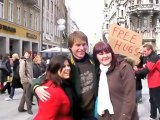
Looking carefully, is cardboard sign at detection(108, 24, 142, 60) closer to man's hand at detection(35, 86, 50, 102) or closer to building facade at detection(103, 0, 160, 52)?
man's hand at detection(35, 86, 50, 102)

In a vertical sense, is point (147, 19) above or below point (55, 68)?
above

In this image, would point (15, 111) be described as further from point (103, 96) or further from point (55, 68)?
point (55, 68)

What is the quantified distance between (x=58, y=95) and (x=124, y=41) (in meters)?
2.58

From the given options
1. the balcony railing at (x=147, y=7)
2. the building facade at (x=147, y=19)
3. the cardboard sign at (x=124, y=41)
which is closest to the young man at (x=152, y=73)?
the cardboard sign at (x=124, y=41)

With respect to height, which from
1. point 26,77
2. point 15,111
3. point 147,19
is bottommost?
point 15,111

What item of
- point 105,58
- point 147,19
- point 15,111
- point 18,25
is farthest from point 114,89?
point 147,19

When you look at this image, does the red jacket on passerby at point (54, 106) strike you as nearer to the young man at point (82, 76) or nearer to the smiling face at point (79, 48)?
the young man at point (82, 76)

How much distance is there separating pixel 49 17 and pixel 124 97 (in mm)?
44041

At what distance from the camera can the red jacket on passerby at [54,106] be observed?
289 centimetres

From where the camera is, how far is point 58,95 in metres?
2.94

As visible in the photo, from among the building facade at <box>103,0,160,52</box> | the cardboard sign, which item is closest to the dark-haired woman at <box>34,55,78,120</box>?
the cardboard sign

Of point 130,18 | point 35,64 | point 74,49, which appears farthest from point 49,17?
point 74,49

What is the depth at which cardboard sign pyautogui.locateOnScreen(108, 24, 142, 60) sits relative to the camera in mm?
5188

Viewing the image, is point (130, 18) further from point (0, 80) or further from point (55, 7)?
point (0, 80)
